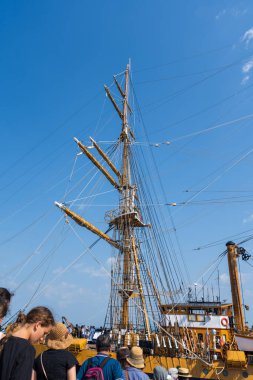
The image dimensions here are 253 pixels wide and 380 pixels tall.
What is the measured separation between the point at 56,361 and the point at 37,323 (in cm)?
78

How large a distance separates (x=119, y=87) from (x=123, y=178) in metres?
11.5

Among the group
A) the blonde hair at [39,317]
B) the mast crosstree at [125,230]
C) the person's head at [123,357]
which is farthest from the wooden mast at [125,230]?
the blonde hair at [39,317]

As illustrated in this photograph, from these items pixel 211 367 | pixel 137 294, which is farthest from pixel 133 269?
pixel 211 367

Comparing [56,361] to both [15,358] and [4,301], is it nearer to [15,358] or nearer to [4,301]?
[15,358]

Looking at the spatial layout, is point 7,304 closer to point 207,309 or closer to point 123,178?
point 207,309

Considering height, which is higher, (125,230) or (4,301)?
(125,230)

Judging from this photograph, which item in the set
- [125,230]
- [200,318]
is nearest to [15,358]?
[200,318]

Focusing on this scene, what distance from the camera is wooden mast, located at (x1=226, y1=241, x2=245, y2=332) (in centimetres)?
1928

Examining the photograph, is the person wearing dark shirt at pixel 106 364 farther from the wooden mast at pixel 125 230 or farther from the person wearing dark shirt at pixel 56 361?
the wooden mast at pixel 125 230

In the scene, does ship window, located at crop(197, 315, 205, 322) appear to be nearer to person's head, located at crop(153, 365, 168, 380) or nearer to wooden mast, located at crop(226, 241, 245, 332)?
wooden mast, located at crop(226, 241, 245, 332)

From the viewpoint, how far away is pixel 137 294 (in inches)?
967

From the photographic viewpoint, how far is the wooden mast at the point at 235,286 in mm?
19278

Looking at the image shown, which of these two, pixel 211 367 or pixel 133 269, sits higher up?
pixel 133 269

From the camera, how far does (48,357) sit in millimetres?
3357
